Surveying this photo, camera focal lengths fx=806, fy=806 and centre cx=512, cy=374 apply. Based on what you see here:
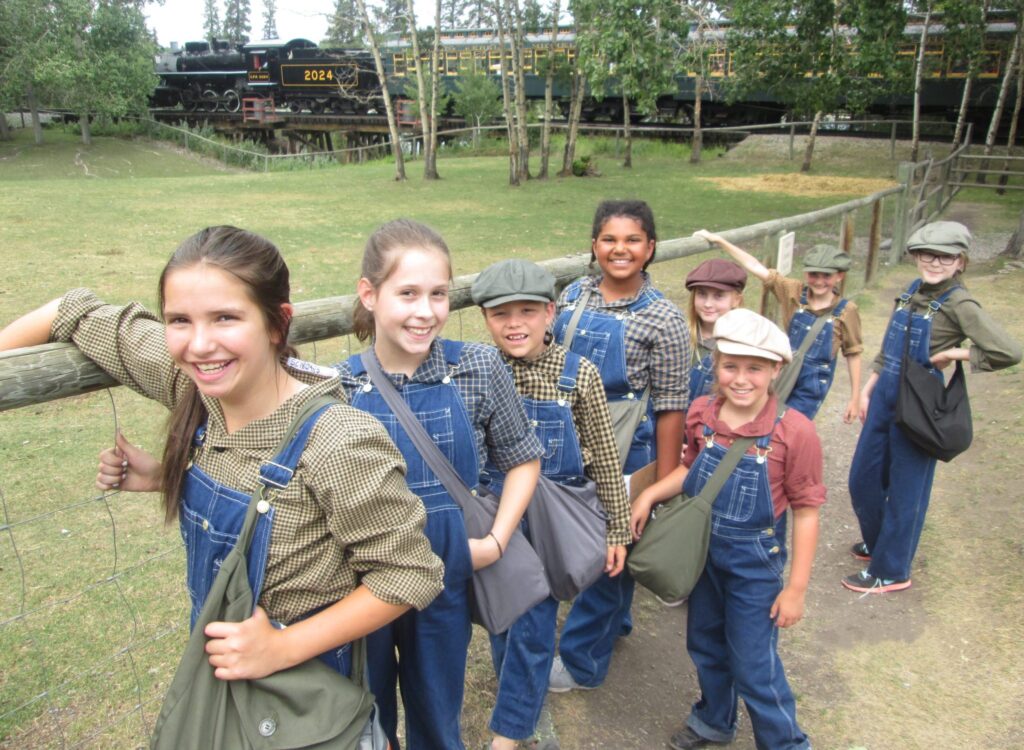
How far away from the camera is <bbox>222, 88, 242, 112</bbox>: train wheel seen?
37.5 meters

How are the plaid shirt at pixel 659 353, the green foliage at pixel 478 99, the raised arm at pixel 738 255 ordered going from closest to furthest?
the plaid shirt at pixel 659 353
the raised arm at pixel 738 255
the green foliage at pixel 478 99

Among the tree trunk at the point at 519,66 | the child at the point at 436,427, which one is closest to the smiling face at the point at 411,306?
the child at the point at 436,427

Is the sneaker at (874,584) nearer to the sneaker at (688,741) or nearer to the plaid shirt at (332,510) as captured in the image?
the sneaker at (688,741)

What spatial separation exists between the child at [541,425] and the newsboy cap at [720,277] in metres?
1.12

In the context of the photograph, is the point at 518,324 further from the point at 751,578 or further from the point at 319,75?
the point at 319,75

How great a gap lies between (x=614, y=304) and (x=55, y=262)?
8788 mm

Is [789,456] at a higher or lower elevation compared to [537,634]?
higher

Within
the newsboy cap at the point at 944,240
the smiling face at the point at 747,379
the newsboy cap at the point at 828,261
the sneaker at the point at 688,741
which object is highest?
the newsboy cap at the point at 944,240

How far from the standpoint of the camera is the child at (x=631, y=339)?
8.70 feet

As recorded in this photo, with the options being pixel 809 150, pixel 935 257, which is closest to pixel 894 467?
pixel 935 257

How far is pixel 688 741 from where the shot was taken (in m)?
2.74

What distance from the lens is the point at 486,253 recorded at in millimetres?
11539

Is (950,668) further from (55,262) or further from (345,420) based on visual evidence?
(55,262)

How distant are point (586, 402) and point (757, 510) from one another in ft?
2.00
